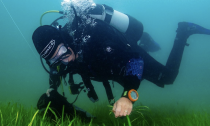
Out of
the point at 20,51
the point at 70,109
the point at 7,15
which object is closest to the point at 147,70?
the point at 70,109

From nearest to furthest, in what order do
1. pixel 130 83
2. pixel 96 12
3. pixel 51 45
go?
pixel 130 83
pixel 51 45
pixel 96 12

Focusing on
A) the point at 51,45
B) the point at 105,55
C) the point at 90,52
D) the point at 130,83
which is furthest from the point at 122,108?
the point at 51,45

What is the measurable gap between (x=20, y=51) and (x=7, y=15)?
18.6m

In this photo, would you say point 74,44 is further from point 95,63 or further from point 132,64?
point 132,64

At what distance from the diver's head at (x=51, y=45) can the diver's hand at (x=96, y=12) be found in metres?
0.94

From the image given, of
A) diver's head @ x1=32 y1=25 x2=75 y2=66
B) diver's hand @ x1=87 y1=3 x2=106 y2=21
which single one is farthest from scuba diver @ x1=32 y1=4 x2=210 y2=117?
diver's hand @ x1=87 y1=3 x2=106 y2=21

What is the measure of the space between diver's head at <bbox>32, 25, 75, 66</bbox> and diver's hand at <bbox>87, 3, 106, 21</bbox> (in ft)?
3.08

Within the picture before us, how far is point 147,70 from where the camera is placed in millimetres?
3895

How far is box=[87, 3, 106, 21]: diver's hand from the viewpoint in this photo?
314 centimetres

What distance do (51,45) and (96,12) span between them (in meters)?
1.34

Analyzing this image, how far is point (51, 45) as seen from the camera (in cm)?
244

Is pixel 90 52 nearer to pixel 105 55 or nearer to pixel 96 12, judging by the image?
pixel 105 55

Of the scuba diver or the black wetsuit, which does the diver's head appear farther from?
the black wetsuit

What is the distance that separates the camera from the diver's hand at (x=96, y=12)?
314cm
